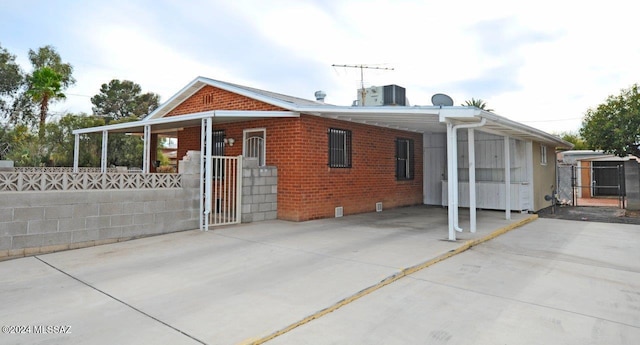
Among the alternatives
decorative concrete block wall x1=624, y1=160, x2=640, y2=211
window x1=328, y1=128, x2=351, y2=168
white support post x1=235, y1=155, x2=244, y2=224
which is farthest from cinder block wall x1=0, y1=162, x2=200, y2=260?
decorative concrete block wall x1=624, y1=160, x2=640, y2=211

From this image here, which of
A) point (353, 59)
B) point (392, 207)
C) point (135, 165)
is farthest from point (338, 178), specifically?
point (135, 165)

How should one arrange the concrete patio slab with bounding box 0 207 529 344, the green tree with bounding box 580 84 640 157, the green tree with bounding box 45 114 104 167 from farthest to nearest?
1. the green tree with bounding box 45 114 104 167
2. the green tree with bounding box 580 84 640 157
3. the concrete patio slab with bounding box 0 207 529 344

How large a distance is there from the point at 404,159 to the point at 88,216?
9778mm

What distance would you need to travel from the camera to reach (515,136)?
32.9ft

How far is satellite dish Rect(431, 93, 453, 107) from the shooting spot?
7164 millimetres

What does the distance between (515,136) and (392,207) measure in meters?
4.26

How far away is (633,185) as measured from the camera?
11312mm

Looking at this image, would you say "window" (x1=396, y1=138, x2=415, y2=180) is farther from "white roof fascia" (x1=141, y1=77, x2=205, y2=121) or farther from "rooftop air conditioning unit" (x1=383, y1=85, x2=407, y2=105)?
"white roof fascia" (x1=141, y1=77, x2=205, y2=121)

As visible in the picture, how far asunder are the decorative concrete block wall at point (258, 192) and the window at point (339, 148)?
164cm

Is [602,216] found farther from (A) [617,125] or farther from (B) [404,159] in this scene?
(B) [404,159]

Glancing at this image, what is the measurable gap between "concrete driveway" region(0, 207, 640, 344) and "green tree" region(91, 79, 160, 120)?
33.2 m

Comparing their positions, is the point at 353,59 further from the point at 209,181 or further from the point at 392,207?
the point at 209,181

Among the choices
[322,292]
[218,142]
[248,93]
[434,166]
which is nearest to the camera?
[322,292]

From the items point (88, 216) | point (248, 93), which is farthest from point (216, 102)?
point (88, 216)
